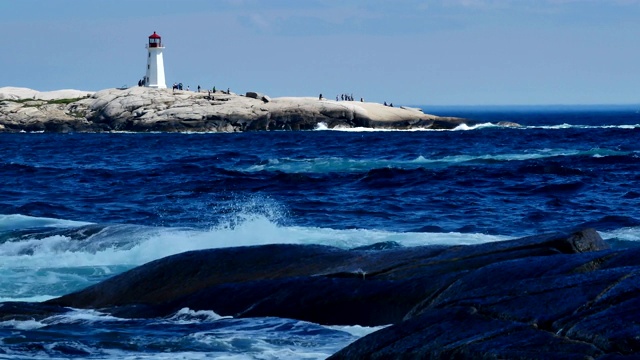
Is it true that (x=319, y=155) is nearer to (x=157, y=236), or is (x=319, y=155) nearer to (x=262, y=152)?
(x=262, y=152)

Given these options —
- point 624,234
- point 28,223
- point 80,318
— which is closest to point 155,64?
point 28,223

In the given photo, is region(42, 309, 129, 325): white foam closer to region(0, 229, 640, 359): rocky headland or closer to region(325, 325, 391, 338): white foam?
region(0, 229, 640, 359): rocky headland

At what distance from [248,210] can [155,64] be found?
A: 8720 centimetres

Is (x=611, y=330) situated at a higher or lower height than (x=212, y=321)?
higher

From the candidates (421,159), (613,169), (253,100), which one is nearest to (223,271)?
(613,169)

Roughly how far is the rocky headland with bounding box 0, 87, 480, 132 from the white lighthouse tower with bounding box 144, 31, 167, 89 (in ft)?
12.4

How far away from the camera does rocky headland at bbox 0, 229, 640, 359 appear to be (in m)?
8.73

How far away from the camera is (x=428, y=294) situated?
1239cm

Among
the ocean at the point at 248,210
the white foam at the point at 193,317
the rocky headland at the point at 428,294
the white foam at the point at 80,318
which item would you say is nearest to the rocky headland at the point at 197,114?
the ocean at the point at 248,210

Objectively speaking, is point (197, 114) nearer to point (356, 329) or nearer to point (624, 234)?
point (624, 234)

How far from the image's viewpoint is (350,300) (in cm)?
1336

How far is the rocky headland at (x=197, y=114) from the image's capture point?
108 m

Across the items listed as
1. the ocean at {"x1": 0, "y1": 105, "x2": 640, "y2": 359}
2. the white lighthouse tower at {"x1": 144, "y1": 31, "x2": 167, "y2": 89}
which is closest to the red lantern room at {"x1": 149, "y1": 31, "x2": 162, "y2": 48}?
the white lighthouse tower at {"x1": 144, "y1": 31, "x2": 167, "y2": 89}

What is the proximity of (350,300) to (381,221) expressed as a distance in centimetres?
1729
